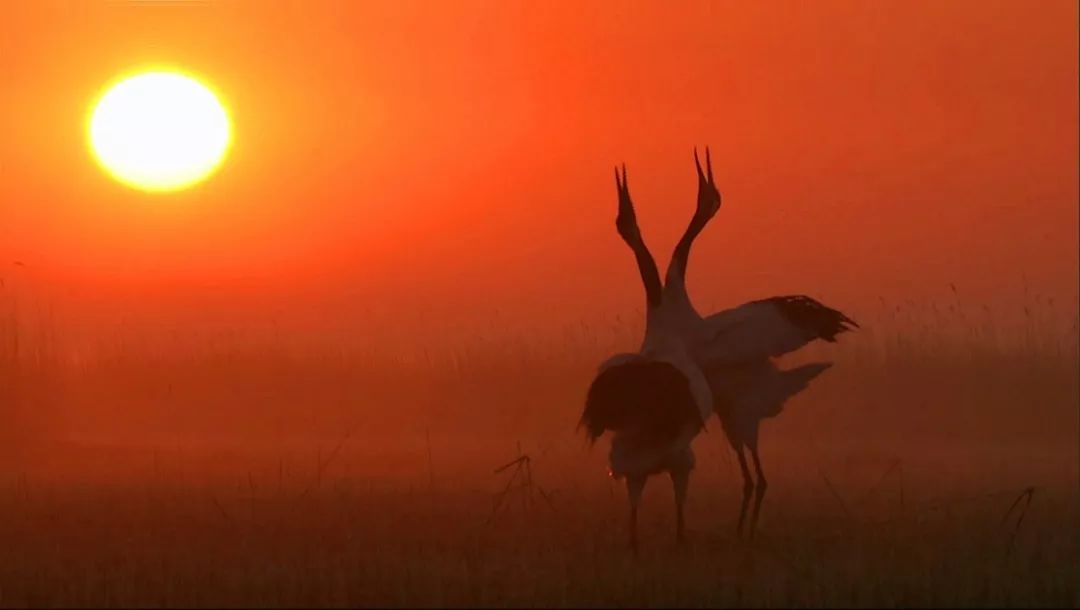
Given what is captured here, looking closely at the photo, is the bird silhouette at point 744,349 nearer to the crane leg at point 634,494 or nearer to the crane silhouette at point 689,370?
the crane silhouette at point 689,370

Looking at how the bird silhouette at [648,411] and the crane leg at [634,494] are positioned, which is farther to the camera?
the crane leg at [634,494]

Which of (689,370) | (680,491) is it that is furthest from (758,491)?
(689,370)

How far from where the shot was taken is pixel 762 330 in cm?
794

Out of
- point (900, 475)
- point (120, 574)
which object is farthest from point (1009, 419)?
point (120, 574)

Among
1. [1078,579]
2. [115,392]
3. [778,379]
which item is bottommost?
[1078,579]

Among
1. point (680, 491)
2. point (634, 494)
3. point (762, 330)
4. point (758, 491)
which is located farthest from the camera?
point (758, 491)

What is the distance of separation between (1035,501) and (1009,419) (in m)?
2.54

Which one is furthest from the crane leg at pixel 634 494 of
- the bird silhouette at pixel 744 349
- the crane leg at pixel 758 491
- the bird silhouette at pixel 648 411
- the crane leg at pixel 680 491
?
the crane leg at pixel 758 491

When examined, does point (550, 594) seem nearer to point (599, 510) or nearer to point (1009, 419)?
point (599, 510)

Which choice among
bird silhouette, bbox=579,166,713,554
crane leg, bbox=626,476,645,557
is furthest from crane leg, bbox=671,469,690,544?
crane leg, bbox=626,476,645,557

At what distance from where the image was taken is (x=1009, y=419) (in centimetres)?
1138

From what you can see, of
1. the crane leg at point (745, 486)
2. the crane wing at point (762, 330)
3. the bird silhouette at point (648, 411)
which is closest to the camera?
the bird silhouette at point (648, 411)

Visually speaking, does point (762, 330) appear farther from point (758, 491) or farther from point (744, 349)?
point (758, 491)

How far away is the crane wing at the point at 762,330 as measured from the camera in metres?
7.80
